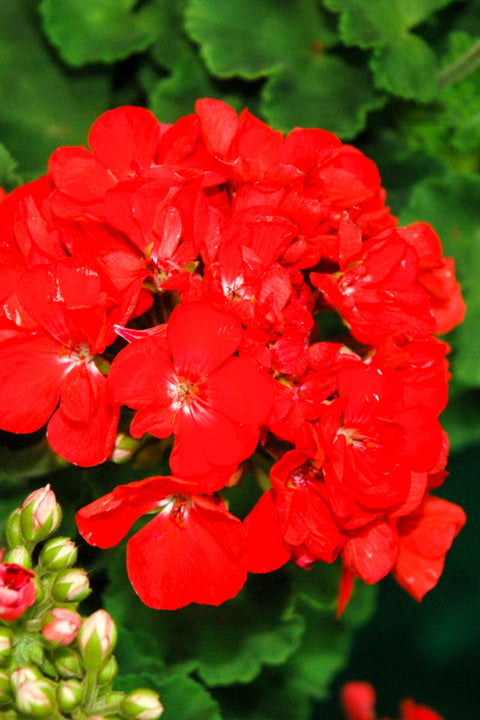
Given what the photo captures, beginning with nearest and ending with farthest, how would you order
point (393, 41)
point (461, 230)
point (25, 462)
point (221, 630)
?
point (25, 462) < point (221, 630) < point (393, 41) < point (461, 230)

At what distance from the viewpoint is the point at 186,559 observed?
769 millimetres

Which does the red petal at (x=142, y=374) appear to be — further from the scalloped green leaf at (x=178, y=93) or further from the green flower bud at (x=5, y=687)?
the scalloped green leaf at (x=178, y=93)

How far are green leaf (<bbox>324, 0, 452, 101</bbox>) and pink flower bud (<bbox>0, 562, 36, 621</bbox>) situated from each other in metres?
0.88

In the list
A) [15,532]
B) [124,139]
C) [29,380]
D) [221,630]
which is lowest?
[221,630]

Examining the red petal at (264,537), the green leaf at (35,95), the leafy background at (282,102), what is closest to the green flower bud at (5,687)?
the red petal at (264,537)

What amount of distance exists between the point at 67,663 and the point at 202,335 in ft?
0.95

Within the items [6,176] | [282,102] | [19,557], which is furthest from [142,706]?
[282,102]

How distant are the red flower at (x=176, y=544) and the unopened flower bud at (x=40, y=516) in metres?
0.04

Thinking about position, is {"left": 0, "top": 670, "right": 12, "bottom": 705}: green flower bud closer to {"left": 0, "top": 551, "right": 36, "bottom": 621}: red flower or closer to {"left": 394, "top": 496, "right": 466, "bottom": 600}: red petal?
{"left": 0, "top": 551, "right": 36, "bottom": 621}: red flower

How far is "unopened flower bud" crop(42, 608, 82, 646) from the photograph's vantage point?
2.26 ft

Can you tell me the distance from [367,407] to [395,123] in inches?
34.4

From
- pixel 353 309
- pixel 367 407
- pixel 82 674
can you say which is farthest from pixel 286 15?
pixel 82 674

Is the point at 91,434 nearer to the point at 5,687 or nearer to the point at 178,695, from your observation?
the point at 5,687

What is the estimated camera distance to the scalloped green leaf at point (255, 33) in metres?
1.30
